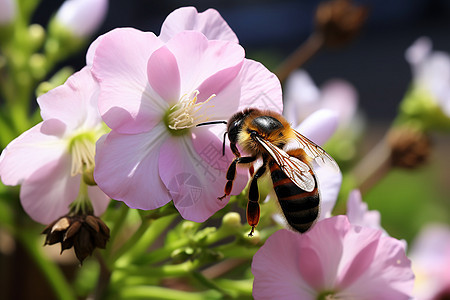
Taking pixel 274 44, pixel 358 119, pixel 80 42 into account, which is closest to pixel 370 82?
pixel 274 44

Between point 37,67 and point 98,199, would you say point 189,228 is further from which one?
point 37,67

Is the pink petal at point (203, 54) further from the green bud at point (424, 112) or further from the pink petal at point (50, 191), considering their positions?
the green bud at point (424, 112)

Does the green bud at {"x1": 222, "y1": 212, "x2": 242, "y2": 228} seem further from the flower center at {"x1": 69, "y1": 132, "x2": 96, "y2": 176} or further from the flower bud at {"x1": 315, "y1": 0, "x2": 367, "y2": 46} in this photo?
the flower bud at {"x1": 315, "y1": 0, "x2": 367, "y2": 46}

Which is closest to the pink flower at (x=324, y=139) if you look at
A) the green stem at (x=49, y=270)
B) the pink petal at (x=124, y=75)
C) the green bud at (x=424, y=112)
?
the pink petal at (x=124, y=75)

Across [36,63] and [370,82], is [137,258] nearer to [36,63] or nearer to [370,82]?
[36,63]

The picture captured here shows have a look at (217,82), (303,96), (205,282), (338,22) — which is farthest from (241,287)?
(338,22)

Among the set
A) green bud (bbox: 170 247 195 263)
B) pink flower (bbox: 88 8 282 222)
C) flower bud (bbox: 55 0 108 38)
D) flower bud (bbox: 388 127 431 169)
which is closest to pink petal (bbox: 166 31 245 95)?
pink flower (bbox: 88 8 282 222)
